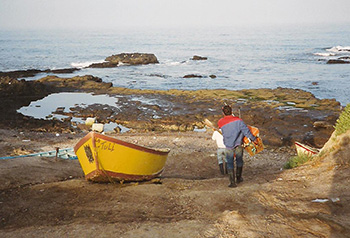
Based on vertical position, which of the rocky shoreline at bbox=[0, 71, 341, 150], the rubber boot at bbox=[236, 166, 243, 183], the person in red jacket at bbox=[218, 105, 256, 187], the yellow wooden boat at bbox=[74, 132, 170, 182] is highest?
the person in red jacket at bbox=[218, 105, 256, 187]

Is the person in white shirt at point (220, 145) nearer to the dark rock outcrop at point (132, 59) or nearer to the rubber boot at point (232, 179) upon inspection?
the rubber boot at point (232, 179)

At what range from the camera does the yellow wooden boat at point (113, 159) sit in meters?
8.71

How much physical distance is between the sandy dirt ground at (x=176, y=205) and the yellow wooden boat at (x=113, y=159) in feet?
0.99

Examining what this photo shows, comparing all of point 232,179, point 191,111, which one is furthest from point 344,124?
point 191,111

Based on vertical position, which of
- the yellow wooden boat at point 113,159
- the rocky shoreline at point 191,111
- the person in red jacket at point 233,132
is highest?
the person in red jacket at point 233,132

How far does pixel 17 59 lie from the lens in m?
63.9

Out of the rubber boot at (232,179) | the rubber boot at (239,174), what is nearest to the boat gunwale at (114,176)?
the rubber boot at (232,179)

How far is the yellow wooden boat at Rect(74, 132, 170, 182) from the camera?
28.6 ft

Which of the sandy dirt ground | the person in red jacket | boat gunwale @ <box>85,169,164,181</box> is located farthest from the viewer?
boat gunwale @ <box>85,169,164,181</box>

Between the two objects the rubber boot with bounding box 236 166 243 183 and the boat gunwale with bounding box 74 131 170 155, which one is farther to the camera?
the rubber boot with bounding box 236 166 243 183

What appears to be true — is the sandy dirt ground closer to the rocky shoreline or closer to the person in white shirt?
the person in white shirt

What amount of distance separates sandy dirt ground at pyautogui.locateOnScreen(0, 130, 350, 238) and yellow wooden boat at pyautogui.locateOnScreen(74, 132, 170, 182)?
302 mm

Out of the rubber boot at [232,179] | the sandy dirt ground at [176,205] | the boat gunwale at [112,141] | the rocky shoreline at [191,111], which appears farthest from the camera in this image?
the rocky shoreline at [191,111]

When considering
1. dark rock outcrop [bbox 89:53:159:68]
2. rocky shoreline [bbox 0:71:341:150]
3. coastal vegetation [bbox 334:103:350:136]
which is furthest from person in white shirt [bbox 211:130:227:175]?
dark rock outcrop [bbox 89:53:159:68]
